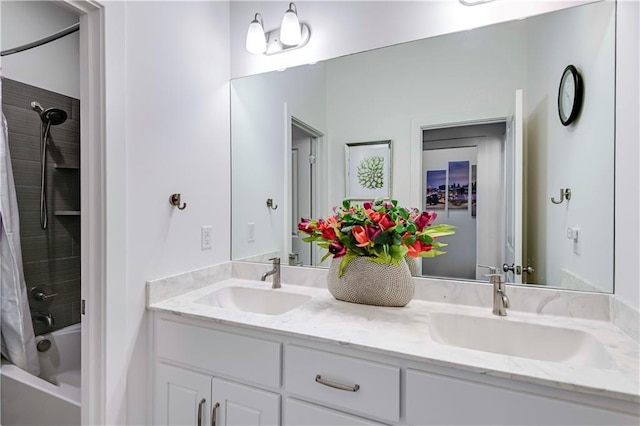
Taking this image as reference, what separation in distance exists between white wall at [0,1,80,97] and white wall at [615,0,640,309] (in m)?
2.68

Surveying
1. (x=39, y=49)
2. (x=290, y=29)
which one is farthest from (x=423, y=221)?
(x=39, y=49)

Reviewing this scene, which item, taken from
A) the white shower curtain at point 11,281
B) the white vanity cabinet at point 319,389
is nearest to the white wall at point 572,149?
the white vanity cabinet at point 319,389

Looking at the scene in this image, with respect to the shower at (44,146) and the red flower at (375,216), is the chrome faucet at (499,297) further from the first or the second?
the shower at (44,146)

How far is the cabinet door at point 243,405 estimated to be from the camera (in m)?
1.10

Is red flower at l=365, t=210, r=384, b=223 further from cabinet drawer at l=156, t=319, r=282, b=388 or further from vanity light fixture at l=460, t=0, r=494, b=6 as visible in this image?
vanity light fixture at l=460, t=0, r=494, b=6

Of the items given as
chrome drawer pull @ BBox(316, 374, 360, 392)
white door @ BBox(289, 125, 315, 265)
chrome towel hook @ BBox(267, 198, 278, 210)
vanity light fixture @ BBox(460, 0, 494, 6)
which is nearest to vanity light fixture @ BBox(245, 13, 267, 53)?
white door @ BBox(289, 125, 315, 265)

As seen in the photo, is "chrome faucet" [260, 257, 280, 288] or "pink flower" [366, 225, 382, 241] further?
"chrome faucet" [260, 257, 280, 288]

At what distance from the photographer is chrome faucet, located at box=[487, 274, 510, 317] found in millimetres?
1201

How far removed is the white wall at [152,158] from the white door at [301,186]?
1.31ft

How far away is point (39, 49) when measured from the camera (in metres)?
1.95

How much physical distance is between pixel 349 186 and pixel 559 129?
0.89 meters

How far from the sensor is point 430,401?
89 centimetres

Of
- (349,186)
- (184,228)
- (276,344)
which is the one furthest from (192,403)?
(349,186)

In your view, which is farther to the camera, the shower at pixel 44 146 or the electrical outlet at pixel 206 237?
the shower at pixel 44 146
